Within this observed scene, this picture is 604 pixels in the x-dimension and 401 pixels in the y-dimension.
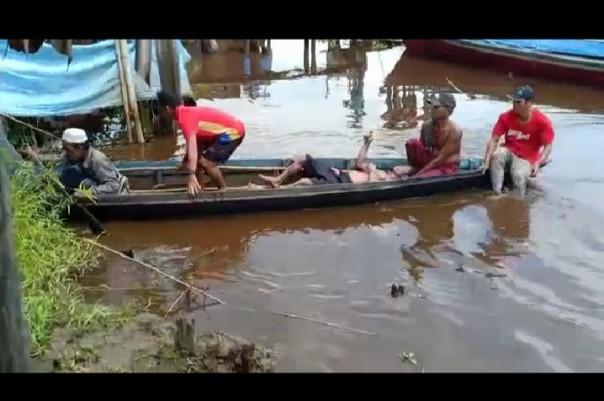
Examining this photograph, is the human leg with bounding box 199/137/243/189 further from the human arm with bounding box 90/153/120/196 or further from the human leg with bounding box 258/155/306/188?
the human arm with bounding box 90/153/120/196

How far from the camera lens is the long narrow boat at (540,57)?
14.4 m

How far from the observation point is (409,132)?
11.7m

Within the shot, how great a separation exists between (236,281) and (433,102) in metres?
3.17

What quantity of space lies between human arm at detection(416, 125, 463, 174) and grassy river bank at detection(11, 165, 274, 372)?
4104 mm

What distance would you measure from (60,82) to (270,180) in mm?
3471

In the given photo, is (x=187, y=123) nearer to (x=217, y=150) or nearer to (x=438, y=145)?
(x=217, y=150)

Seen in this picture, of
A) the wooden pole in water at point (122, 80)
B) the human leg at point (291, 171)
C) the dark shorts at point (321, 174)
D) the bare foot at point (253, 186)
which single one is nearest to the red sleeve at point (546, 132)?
the dark shorts at point (321, 174)

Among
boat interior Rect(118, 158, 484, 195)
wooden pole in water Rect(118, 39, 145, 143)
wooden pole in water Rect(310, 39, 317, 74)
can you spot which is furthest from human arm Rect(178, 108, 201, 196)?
wooden pole in water Rect(310, 39, 317, 74)

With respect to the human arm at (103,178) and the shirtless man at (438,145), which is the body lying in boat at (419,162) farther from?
the human arm at (103,178)
